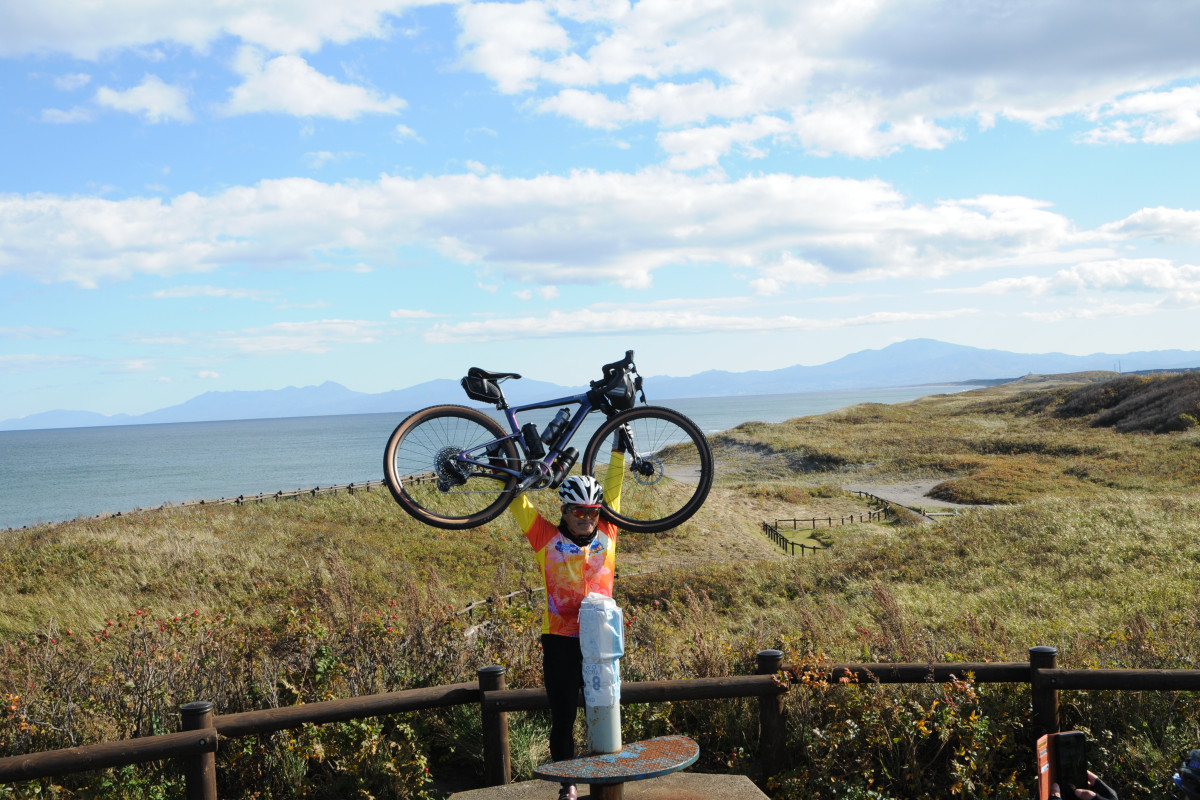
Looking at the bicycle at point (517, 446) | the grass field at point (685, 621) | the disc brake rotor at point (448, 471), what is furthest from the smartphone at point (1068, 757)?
the disc brake rotor at point (448, 471)

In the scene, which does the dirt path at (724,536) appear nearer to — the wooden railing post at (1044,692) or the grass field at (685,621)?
the grass field at (685,621)

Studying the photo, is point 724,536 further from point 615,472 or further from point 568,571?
point 568,571

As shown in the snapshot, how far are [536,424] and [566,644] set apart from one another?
66.5 inches

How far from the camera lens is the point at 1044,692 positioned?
6.64 meters

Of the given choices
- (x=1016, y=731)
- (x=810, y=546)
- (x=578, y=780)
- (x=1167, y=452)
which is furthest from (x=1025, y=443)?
(x=578, y=780)

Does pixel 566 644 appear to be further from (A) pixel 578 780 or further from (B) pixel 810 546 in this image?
(B) pixel 810 546

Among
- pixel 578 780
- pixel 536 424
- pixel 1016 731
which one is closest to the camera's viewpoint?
pixel 578 780

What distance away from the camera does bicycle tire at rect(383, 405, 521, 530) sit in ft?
19.7

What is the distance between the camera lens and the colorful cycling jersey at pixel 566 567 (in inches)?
231

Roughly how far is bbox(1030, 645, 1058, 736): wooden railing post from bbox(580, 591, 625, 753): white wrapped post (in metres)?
3.85

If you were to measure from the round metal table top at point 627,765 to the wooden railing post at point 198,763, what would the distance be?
2.86 meters

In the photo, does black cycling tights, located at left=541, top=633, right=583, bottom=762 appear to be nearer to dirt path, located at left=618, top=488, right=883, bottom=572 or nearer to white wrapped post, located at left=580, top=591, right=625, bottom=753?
white wrapped post, located at left=580, top=591, right=625, bottom=753

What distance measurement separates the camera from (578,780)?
4.45m

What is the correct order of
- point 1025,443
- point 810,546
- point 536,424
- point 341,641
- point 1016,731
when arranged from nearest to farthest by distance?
point 536,424, point 1016,731, point 341,641, point 810,546, point 1025,443
